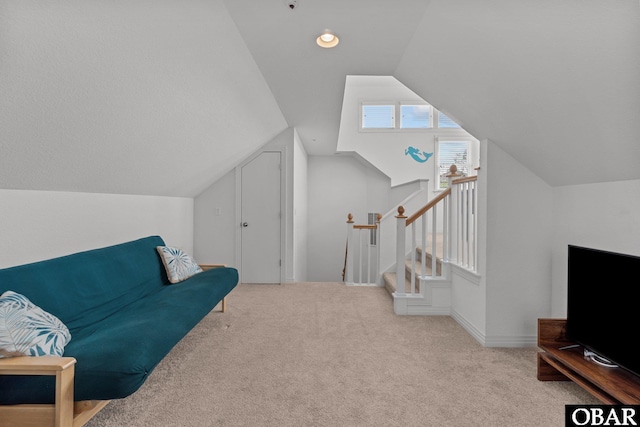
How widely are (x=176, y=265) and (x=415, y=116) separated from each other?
5.29 meters

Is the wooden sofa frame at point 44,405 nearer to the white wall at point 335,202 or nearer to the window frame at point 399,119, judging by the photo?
the white wall at point 335,202

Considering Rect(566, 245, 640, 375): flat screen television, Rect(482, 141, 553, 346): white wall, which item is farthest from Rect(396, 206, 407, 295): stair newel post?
Rect(566, 245, 640, 375): flat screen television

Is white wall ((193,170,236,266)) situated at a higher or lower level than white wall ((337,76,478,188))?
lower

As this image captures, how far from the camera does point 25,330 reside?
4.74 feet

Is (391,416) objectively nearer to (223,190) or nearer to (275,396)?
(275,396)

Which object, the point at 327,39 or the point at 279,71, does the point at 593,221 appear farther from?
the point at 279,71

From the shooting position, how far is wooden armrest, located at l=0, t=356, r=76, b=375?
1283mm

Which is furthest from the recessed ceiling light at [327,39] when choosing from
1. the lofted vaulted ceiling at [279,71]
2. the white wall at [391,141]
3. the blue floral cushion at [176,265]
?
the white wall at [391,141]

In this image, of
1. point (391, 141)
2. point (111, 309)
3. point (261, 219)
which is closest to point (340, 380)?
Result: point (111, 309)

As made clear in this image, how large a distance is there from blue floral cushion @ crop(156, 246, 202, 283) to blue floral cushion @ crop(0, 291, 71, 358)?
1.43 m

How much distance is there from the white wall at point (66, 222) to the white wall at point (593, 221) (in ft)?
11.7

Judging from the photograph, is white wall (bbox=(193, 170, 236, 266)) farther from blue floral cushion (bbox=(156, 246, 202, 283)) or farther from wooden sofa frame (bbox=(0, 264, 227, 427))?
wooden sofa frame (bbox=(0, 264, 227, 427))

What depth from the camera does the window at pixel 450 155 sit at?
6461mm

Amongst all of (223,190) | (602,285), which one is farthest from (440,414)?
(223,190)
